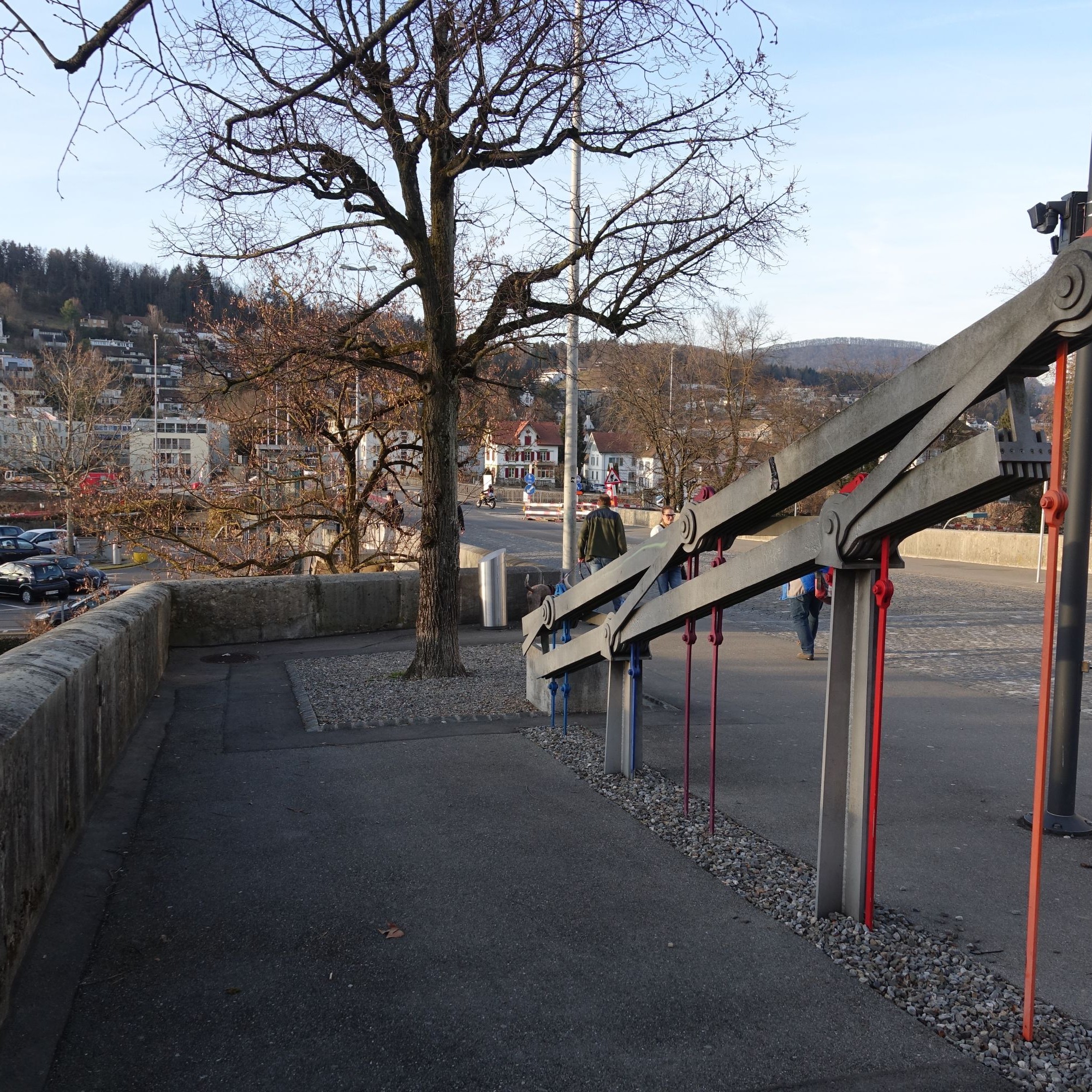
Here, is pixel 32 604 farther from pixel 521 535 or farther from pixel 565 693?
pixel 565 693

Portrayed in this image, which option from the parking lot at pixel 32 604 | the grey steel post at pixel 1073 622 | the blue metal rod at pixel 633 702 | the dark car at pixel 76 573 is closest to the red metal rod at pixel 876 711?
the grey steel post at pixel 1073 622

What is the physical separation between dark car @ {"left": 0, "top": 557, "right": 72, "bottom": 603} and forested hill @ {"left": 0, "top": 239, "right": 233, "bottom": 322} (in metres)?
140

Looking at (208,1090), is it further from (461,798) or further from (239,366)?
(239,366)

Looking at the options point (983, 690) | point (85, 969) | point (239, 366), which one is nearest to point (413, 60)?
point (239, 366)

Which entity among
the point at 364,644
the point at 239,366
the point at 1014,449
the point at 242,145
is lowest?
the point at 364,644

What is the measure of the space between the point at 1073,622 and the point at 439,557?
242 inches

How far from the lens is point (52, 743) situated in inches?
189

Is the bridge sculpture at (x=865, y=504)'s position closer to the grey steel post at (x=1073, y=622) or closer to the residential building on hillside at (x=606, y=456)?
the grey steel post at (x=1073, y=622)

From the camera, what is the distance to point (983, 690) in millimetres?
10570

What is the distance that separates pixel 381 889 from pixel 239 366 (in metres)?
8.30

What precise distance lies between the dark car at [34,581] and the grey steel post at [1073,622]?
39.1m

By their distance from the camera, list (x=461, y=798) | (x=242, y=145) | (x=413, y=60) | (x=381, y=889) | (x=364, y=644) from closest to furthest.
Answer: (x=381, y=889), (x=461, y=798), (x=413, y=60), (x=242, y=145), (x=364, y=644)

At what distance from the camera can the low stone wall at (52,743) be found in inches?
152

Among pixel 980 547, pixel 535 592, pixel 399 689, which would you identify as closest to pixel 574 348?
pixel 535 592
